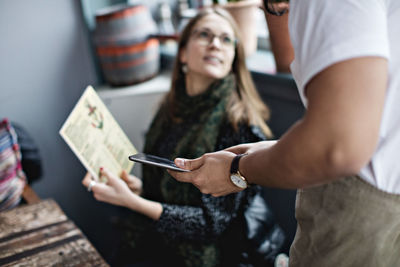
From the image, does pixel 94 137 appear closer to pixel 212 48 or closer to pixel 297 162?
pixel 212 48

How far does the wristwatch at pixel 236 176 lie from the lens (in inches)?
20.5

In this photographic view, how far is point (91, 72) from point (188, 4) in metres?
0.75

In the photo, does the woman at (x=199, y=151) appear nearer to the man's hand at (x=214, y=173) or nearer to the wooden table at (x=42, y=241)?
the wooden table at (x=42, y=241)

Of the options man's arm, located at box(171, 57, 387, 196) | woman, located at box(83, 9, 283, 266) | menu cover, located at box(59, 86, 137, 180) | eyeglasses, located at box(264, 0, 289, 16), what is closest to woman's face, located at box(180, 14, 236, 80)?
woman, located at box(83, 9, 283, 266)

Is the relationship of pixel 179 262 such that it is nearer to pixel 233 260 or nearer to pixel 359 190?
pixel 233 260

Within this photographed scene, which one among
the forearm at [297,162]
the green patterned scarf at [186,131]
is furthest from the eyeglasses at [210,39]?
the forearm at [297,162]

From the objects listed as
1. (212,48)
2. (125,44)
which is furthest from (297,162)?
(125,44)

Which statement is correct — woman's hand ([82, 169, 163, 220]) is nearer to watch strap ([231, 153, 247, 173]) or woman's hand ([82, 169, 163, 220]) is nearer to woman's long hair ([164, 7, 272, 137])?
woman's long hair ([164, 7, 272, 137])

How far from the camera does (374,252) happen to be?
528 millimetres

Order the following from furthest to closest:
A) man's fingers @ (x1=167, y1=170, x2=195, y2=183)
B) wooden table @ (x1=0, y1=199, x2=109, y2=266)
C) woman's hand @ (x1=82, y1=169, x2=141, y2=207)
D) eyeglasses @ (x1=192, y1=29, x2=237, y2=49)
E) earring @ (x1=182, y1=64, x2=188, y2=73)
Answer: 1. earring @ (x1=182, y1=64, x2=188, y2=73)
2. eyeglasses @ (x1=192, y1=29, x2=237, y2=49)
3. woman's hand @ (x1=82, y1=169, x2=141, y2=207)
4. wooden table @ (x1=0, y1=199, x2=109, y2=266)
5. man's fingers @ (x1=167, y1=170, x2=195, y2=183)

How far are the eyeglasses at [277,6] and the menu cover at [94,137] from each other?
502 millimetres

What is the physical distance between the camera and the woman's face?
119cm

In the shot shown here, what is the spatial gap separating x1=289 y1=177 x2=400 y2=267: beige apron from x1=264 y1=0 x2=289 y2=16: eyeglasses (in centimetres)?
31

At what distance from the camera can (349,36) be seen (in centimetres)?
36
